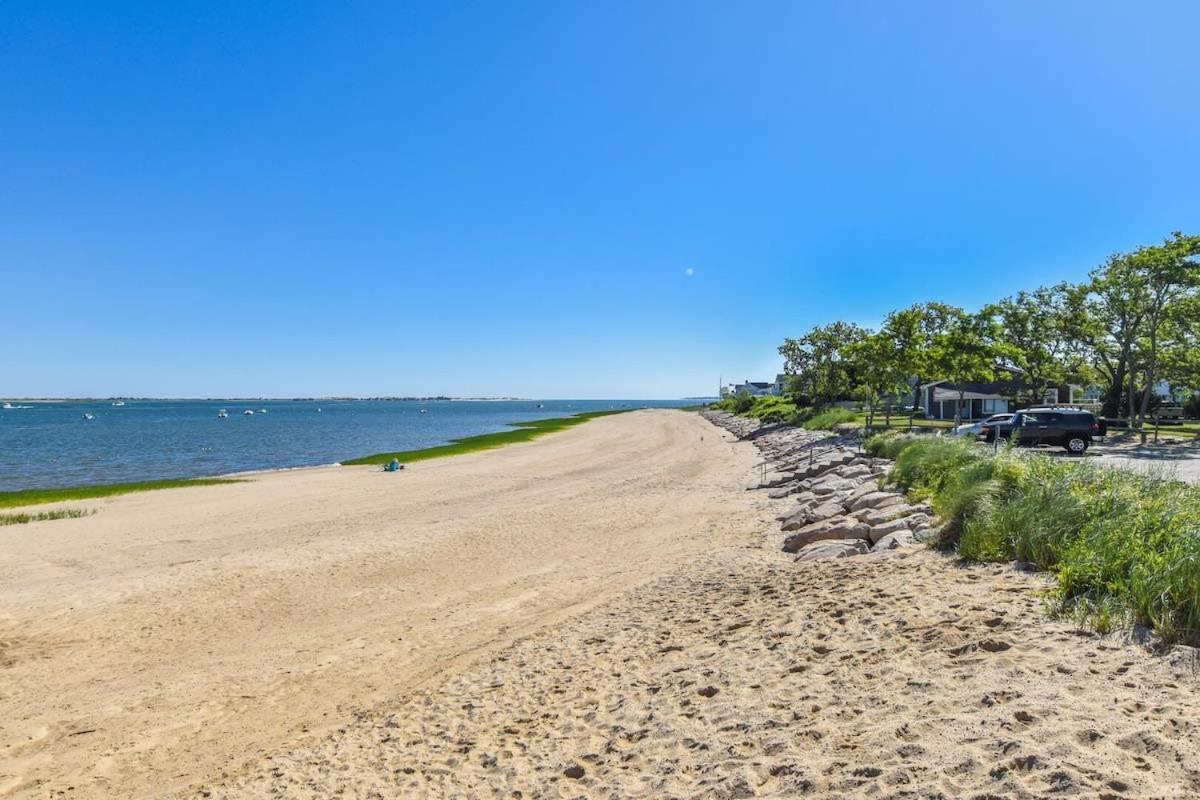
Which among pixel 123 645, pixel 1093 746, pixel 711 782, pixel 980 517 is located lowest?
pixel 123 645

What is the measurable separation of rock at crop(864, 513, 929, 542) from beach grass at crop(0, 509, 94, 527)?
23.2 meters

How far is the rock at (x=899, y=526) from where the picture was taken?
10.5 meters

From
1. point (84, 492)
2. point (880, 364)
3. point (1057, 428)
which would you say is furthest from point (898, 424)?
point (84, 492)

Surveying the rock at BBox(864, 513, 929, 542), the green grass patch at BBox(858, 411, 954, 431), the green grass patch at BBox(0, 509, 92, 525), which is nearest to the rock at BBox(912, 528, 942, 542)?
the rock at BBox(864, 513, 929, 542)

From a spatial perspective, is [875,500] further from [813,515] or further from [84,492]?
[84,492]

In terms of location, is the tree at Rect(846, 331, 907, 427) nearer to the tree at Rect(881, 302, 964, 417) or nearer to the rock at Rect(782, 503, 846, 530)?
the tree at Rect(881, 302, 964, 417)

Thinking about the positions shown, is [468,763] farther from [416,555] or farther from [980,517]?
[416,555]

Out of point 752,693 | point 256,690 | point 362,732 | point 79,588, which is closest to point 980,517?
point 752,693

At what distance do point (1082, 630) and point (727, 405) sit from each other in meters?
112

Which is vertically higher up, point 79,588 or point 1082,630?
point 1082,630

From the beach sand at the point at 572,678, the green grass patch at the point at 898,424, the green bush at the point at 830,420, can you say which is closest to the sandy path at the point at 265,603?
the beach sand at the point at 572,678

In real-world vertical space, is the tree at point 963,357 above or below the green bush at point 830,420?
above

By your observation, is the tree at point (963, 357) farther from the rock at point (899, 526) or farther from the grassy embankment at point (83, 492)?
the grassy embankment at point (83, 492)

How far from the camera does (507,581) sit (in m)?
11.9
